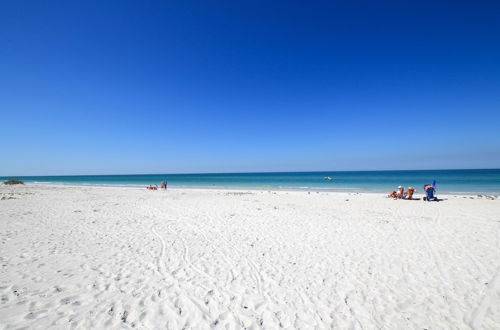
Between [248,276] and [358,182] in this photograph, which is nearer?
[248,276]

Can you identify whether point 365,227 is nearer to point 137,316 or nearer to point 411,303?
point 411,303

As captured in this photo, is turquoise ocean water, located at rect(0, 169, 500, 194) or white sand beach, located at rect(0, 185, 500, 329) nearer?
white sand beach, located at rect(0, 185, 500, 329)

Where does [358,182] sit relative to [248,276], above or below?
above

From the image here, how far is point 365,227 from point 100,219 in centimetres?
1256

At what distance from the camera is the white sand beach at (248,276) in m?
3.59

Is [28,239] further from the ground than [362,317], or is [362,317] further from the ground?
[28,239]

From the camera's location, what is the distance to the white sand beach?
3592mm

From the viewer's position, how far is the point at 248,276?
16.3ft

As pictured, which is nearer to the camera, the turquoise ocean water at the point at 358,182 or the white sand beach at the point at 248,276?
the white sand beach at the point at 248,276

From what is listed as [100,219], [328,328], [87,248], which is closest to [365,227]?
[328,328]

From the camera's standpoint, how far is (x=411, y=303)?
406 centimetres

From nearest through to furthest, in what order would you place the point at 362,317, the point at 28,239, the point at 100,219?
the point at 362,317, the point at 28,239, the point at 100,219

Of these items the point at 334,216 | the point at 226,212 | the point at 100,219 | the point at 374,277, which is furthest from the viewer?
the point at 226,212

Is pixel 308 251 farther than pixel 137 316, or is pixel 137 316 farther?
pixel 308 251
